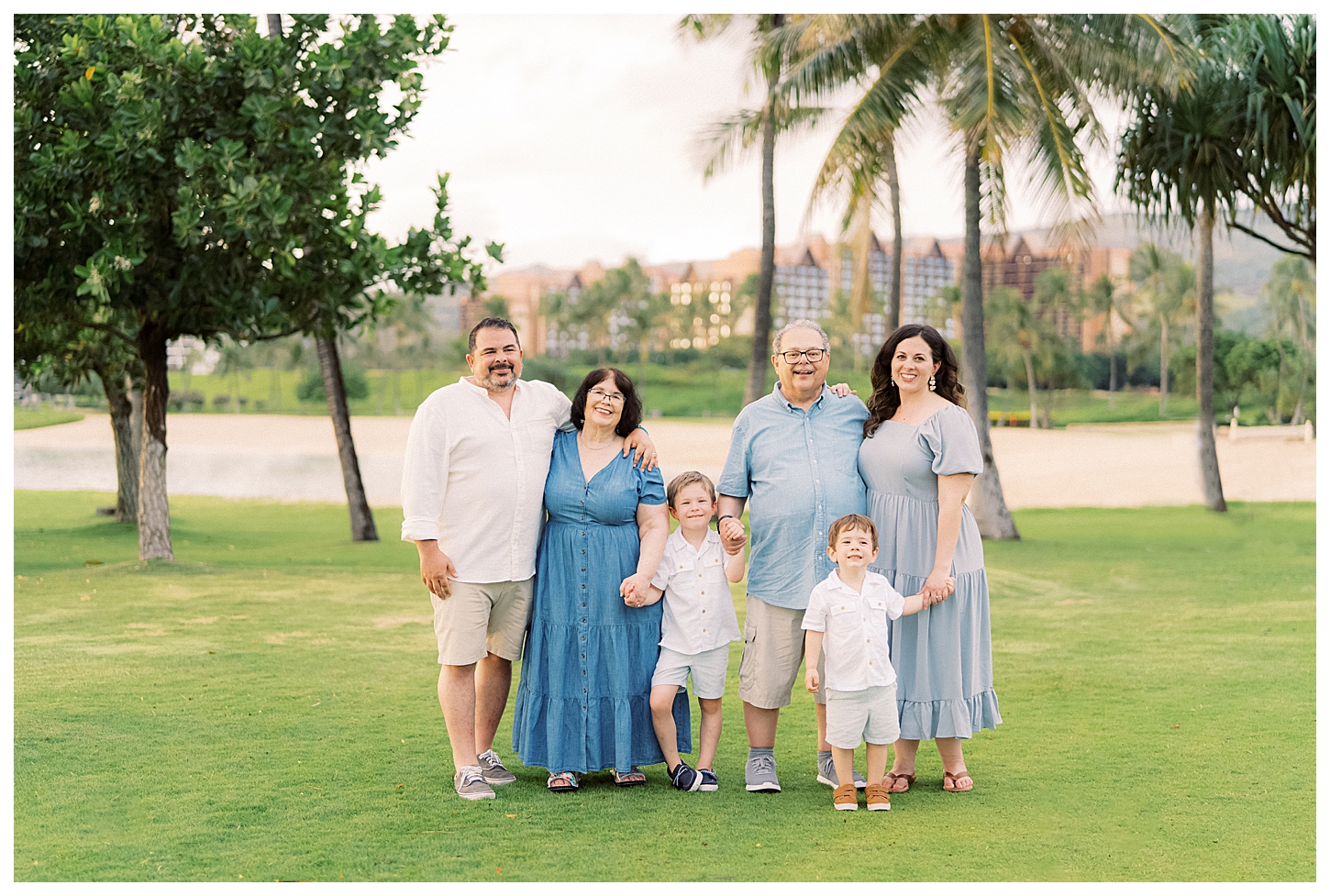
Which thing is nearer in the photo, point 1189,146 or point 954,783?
point 954,783

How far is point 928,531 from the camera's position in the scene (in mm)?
4082

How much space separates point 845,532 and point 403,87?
757 centimetres

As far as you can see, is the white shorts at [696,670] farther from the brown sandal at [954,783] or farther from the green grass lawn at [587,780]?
the brown sandal at [954,783]

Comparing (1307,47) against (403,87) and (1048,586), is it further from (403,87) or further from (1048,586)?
(403,87)

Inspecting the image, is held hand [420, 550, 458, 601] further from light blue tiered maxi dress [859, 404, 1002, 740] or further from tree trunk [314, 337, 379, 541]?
tree trunk [314, 337, 379, 541]

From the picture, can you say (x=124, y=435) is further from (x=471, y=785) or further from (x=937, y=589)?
(x=937, y=589)

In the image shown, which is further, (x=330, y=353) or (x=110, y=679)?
(x=330, y=353)

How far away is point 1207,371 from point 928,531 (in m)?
17.1

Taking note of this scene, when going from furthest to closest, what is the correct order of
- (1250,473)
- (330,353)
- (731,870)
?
1. (1250,473)
2. (330,353)
3. (731,870)

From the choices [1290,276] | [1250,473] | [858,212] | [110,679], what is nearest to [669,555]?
[110,679]

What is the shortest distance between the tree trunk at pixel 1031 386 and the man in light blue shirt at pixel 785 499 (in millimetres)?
42201

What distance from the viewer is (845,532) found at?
12.8 feet

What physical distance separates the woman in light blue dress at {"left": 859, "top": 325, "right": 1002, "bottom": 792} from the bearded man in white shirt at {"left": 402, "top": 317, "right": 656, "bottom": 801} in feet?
2.81

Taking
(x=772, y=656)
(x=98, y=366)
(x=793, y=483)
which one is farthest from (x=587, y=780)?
(x=98, y=366)
